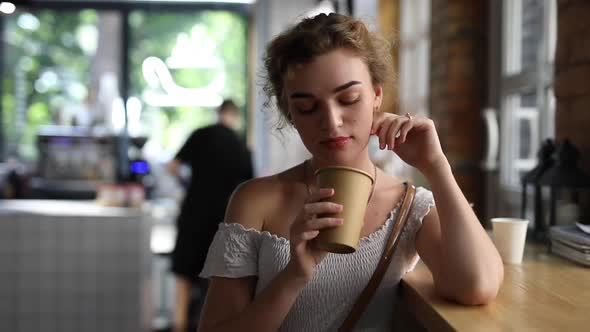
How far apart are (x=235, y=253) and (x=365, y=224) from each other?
0.25m

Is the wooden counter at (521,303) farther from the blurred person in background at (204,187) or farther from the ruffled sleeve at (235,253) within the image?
the blurred person in background at (204,187)

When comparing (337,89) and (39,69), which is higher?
(39,69)

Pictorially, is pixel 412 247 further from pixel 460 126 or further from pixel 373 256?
pixel 460 126

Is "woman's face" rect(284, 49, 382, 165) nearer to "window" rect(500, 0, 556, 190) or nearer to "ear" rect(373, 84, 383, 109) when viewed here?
"ear" rect(373, 84, 383, 109)

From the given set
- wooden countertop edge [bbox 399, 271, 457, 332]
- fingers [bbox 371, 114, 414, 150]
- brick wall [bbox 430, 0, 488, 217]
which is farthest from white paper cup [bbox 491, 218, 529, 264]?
brick wall [bbox 430, 0, 488, 217]

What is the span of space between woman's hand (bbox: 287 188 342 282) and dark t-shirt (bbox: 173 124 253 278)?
10.6 ft

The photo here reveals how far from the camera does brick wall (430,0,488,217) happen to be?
9.53 feet

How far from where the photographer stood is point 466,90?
292 cm

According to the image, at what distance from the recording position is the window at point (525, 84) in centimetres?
232

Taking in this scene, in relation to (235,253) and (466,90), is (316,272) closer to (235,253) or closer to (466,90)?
(235,253)

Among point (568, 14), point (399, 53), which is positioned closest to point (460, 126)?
point (568, 14)

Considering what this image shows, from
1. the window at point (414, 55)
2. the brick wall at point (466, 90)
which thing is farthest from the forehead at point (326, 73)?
the window at point (414, 55)

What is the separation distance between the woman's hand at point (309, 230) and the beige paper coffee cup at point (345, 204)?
1 cm

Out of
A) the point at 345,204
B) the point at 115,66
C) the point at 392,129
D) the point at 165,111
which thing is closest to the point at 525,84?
the point at 392,129
